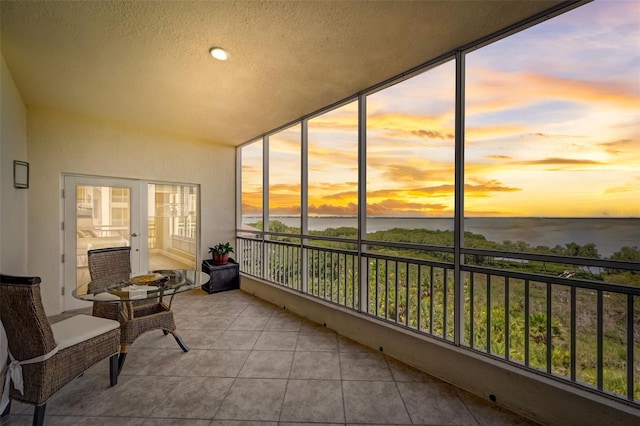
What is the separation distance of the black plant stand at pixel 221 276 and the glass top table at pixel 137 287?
177cm

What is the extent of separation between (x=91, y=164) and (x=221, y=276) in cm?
260

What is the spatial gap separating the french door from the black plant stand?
21.1 inches

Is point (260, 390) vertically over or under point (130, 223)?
under

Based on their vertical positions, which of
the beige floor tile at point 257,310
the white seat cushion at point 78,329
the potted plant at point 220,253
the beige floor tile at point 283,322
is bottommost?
the beige floor tile at point 257,310

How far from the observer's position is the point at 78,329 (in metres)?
1.94

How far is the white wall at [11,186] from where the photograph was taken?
7.83 ft

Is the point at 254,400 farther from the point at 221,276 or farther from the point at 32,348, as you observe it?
the point at 221,276

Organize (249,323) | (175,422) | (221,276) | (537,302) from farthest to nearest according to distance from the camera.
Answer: (221,276) → (249,323) → (537,302) → (175,422)

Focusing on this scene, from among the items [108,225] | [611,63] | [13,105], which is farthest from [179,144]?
[611,63]

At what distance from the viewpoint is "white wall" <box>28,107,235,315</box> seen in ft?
11.5

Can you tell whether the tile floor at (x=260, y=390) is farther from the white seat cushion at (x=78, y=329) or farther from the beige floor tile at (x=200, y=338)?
the white seat cushion at (x=78, y=329)

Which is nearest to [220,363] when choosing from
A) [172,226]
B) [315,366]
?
[315,366]

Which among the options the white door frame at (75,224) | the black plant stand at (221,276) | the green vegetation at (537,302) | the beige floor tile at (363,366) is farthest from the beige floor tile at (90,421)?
the black plant stand at (221,276)

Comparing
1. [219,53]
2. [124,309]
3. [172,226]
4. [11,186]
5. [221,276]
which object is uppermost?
[219,53]
